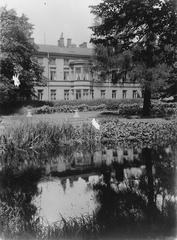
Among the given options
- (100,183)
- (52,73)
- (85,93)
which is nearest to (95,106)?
(85,93)

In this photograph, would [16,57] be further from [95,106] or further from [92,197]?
[92,197]

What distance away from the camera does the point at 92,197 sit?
931 cm

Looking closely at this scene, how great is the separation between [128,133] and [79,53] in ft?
116

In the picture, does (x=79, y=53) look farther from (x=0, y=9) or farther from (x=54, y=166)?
(x=54, y=166)

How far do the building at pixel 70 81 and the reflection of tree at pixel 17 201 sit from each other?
38006mm

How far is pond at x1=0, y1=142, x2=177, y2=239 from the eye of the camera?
22.5ft

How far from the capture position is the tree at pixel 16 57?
36.2m

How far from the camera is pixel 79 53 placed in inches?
2066

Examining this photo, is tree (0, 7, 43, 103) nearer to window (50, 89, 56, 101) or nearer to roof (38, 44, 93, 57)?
window (50, 89, 56, 101)

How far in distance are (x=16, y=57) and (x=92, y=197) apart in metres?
31.0

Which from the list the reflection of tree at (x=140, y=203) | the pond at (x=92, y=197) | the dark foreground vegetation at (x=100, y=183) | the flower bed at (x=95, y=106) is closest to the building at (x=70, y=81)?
the flower bed at (x=95, y=106)

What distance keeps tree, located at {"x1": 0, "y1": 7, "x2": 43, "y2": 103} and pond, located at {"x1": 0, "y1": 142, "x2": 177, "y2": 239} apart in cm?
2371

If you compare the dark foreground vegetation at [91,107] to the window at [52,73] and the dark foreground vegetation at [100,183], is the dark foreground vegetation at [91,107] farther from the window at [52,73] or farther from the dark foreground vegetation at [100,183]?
the dark foreground vegetation at [100,183]

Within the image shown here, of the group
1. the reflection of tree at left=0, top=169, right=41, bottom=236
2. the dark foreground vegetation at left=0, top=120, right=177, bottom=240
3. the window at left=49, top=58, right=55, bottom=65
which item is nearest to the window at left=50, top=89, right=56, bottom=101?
the window at left=49, top=58, right=55, bottom=65
